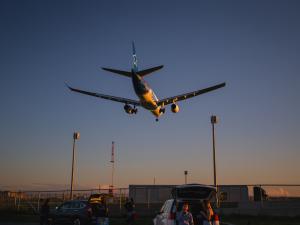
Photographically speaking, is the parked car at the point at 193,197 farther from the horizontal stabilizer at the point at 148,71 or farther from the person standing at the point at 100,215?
the horizontal stabilizer at the point at 148,71

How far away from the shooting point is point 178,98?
1601 inches

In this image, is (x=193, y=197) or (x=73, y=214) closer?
(x=193, y=197)

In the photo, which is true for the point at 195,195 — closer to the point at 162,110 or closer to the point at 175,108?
the point at 175,108

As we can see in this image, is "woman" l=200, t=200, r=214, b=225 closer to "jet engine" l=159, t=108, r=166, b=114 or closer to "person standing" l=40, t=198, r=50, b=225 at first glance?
"person standing" l=40, t=198, r=50, b=225

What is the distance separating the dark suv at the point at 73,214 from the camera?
2047 centimetres

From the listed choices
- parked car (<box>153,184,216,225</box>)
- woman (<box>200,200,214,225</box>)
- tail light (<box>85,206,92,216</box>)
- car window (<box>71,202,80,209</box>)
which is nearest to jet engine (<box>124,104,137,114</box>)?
car window (<box>71,202,80,209</box>)

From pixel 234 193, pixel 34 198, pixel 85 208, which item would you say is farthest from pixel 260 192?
pixel 34 198

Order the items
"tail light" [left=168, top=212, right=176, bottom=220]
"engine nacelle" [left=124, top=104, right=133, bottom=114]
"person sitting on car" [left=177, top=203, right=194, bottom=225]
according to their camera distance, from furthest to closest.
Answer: "engine nacelle" [left=124, top=104, right=133, bottom=114]
"tail light" [left=168, top=212, right=176, bottom=220]
"person sitting on car" [left=177, top=203, right=194, bottom=225]

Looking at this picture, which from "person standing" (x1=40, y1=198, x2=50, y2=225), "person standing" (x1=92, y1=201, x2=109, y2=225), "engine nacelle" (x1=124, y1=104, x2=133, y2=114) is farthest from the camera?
"engine nacelle" (x1=124, y1=104, x2=133, y2=114)

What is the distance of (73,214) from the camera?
20.5 metres

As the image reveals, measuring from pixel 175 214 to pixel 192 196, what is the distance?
68.5 inches

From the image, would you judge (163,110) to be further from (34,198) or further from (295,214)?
(295,214)

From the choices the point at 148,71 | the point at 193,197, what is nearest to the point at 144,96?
the point at 148,71

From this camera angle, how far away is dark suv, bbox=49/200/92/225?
67.2 ft
